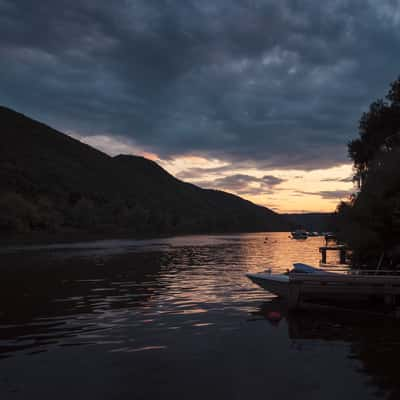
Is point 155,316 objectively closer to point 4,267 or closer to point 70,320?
point 70,320

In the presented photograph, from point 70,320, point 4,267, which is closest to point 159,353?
point 70,320

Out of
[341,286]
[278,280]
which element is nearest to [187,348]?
[278,280]

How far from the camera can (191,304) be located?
1995 cm

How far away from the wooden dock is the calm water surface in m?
0.94

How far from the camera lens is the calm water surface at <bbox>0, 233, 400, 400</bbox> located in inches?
387

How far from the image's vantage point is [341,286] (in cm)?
1823

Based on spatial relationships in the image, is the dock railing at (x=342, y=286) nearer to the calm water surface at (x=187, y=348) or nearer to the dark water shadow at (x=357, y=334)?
the dark water shadow at (x=357, y=334)

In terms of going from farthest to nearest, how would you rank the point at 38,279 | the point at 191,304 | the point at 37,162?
the point at 37,162
the point at 38,279
the point at 191,304

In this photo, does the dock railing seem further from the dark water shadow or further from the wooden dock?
the dark water shadow

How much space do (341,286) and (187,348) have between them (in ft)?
27.9

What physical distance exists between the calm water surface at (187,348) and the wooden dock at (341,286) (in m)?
0.94

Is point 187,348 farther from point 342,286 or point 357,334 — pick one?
point 342,286

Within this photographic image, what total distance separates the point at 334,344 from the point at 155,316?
7.37 m

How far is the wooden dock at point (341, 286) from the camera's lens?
18.0 meters
